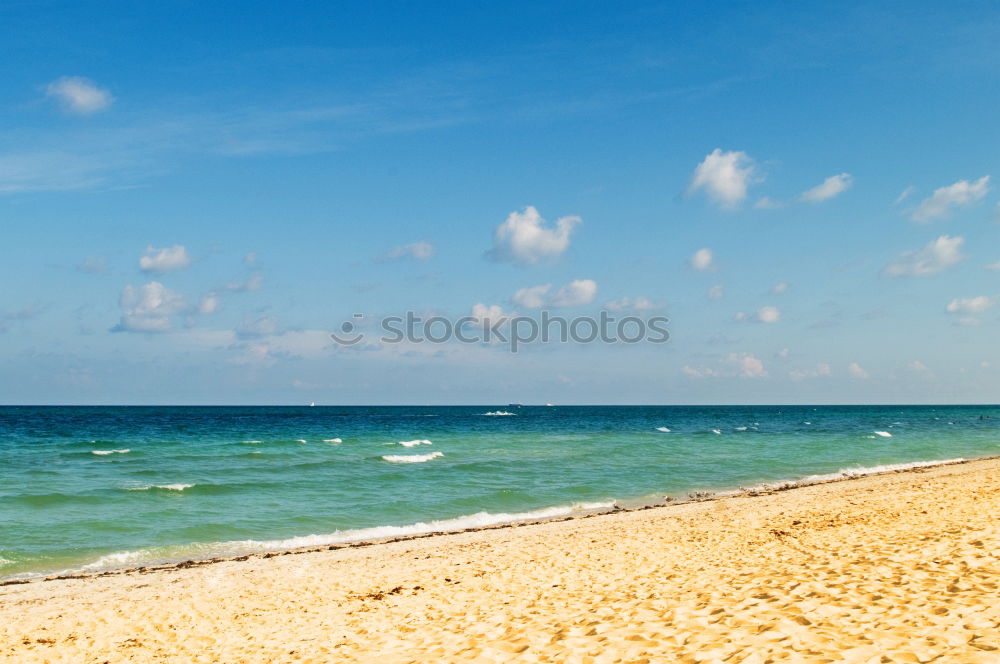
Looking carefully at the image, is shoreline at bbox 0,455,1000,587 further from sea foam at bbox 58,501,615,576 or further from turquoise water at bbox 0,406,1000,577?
turquoise water at bbox 0,406,1000,577

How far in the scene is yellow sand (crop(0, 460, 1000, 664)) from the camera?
25.4 feet

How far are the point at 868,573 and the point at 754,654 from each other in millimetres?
4200

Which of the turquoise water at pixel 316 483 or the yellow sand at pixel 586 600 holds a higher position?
the yellow sand at pixel 586 600

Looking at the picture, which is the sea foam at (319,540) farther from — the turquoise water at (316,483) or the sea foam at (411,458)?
the sea foam at (411,458)

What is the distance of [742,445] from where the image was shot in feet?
177

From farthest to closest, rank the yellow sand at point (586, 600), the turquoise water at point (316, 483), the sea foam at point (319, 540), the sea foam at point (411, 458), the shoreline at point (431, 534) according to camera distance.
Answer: the sea foam at point (411, 458), the turquoise water at point (316, 483), the sea foam at point (319, 540), the shoreline at point (431, 534), the yellow sand at point (586, 600)

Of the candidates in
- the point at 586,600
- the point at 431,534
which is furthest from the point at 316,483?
the point at 586,600

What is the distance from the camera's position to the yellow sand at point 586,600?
25.4 feet

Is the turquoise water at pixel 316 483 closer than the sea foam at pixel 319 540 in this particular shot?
No

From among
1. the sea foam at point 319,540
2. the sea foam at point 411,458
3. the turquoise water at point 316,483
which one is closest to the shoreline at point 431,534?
the sea foam at point 319,540

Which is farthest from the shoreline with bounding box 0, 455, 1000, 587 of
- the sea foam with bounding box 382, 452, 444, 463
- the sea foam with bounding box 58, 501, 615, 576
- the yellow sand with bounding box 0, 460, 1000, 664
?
the sea foam with bounding box 382, 452, 444, 463

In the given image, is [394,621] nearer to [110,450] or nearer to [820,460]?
[820,460]

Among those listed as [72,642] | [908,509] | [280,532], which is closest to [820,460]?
[908,509]

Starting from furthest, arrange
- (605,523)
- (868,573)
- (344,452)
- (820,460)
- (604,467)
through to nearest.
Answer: (344,452), (820,460), (604,467), (605,523), (868,573)
